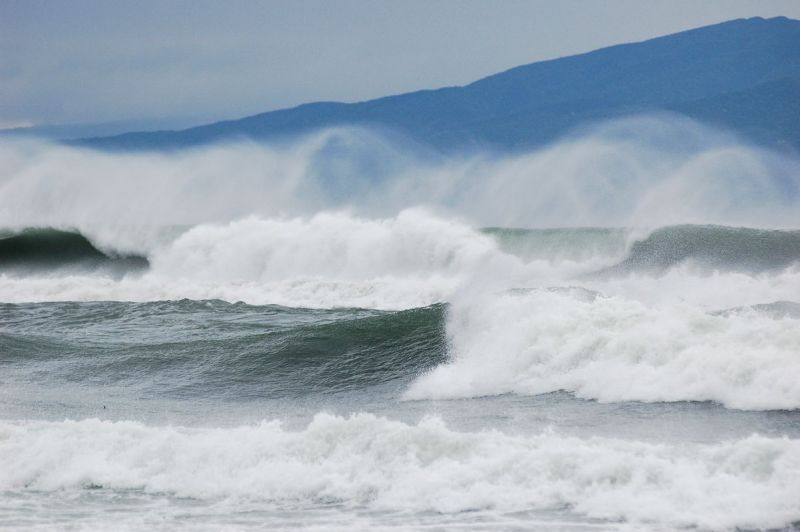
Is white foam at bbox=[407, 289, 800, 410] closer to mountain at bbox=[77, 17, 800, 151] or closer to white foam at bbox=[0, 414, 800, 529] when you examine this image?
white foam at bbox=[0, 414, 800, 529]

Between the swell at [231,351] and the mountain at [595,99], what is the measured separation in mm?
45251

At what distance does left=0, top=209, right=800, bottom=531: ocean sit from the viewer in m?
7.30

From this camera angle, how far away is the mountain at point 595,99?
6625 cm

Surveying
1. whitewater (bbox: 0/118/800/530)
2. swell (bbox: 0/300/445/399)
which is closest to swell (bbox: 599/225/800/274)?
whitewater (bbox: 0/118/800/530)

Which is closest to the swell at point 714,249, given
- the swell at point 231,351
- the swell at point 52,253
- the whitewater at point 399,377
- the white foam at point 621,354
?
the whitewater at point 399,377

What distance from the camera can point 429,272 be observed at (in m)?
22.0

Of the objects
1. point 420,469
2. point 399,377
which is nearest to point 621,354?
point 399,377

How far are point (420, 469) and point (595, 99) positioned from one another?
7662 centimetres

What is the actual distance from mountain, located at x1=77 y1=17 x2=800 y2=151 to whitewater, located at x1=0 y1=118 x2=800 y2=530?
3923cm

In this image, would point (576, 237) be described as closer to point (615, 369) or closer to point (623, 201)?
point (623, 201)

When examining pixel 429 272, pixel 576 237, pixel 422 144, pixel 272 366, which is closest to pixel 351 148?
pixel 422 144

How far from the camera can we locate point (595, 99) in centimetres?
8100

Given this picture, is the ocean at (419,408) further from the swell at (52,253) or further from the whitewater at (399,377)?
the swell at (52,253)

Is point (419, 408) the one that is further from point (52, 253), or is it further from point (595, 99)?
point (595, 99)
